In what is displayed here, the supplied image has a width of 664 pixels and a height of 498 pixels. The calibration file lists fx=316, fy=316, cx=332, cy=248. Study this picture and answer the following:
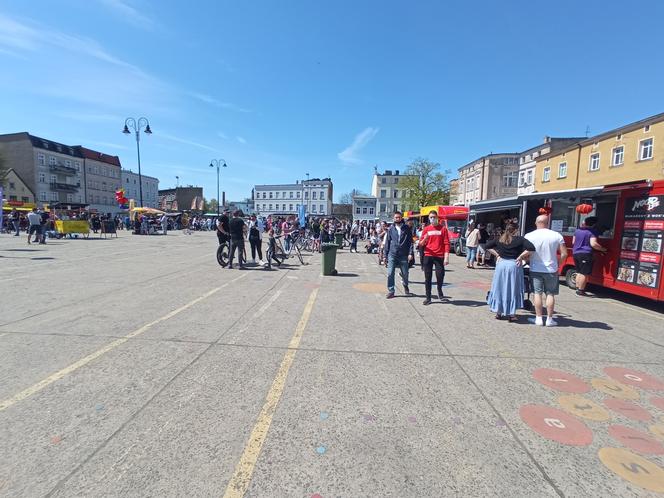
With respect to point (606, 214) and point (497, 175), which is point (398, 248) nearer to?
point (606, 214)

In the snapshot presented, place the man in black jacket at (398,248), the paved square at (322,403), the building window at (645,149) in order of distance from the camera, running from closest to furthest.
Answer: the paved square at (322,403)
the man in black jacket at (398,248)
the building window at (645,149)

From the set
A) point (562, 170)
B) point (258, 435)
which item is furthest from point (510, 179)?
point (258, 435)

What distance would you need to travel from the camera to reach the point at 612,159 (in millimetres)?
25281

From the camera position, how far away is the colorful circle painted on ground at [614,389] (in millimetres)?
3306

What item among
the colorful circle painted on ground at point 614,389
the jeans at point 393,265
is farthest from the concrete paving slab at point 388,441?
the jeans at point 393,265

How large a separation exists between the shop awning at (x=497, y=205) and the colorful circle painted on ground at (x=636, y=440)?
413 inches

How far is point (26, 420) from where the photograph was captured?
2645 millimetres

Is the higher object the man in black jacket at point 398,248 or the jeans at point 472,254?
the man in black jacket at point 398,248

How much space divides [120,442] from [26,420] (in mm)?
966

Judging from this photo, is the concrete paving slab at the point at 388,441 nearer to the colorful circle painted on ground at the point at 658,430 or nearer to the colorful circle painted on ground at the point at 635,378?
the colorful circle painted on ground at the point at 658,430

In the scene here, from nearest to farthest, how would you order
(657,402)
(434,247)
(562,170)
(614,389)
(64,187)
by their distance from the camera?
(657,402), (614,389), (434,247), (562,170), (64,187)

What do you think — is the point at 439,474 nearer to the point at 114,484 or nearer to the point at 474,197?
the point at 114,484

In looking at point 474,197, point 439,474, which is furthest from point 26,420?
point 474,197

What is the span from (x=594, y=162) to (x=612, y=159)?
1.93 metres
